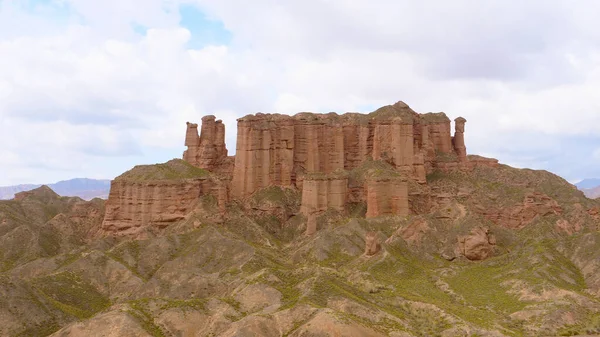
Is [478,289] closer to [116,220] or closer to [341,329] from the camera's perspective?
[341,329]

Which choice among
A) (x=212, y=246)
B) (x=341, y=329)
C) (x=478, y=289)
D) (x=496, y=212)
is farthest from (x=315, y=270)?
(x=496, y=212)

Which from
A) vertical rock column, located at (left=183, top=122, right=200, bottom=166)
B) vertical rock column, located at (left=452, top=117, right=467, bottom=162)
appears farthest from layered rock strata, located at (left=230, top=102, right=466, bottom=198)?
vertical rock column, located at (left=183, top=122, right=200, bottom=166)

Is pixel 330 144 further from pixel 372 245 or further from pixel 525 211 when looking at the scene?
pixel 372 245

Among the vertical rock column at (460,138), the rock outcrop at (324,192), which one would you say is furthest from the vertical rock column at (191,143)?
the vertical rock column at (460,138)

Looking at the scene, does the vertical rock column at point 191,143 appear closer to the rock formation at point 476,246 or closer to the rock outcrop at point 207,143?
the rock outcrop at point 207,143

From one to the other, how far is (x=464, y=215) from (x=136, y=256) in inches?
2030

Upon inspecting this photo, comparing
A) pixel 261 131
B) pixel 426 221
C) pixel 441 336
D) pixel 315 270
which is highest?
pixel 261 131

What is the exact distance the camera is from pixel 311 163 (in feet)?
442

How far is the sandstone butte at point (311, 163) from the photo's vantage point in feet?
380

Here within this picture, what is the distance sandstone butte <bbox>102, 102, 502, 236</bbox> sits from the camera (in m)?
116

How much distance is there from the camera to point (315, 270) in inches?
3103

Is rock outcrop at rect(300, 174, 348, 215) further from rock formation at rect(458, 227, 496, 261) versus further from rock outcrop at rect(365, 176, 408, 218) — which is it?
rock formation at rect(458, 227, 496, 261)

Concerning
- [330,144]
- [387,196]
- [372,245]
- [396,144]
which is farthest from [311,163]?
[372,245]

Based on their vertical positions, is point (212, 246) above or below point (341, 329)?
above
